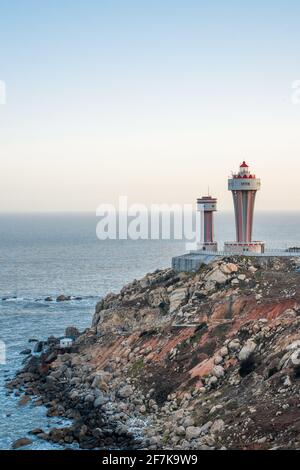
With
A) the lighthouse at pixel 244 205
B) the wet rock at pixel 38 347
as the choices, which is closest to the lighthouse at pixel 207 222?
the lighthouse at pixel 244 205

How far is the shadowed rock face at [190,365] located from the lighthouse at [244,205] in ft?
22.2

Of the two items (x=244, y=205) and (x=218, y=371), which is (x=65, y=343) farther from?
(x=244, y=205)

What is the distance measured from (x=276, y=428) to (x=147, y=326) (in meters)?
25.2

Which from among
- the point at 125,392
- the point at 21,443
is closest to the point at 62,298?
the point at 125,392

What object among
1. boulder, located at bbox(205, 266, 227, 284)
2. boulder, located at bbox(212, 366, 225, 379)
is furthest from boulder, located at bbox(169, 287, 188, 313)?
boulder, located at bbox(212, 366, 225, 379)

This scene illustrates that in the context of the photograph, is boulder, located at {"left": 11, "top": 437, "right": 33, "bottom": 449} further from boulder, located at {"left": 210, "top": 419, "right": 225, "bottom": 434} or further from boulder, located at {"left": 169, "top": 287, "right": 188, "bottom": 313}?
boulder, located at {"left": 169, "top": 287, "right": 188, "bottom": 313}

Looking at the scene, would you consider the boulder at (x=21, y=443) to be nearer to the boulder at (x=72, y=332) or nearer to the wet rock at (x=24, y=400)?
the wet rock at (x=24, y=400)

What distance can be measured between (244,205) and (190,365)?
26387 mm

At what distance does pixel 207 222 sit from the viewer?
266ft

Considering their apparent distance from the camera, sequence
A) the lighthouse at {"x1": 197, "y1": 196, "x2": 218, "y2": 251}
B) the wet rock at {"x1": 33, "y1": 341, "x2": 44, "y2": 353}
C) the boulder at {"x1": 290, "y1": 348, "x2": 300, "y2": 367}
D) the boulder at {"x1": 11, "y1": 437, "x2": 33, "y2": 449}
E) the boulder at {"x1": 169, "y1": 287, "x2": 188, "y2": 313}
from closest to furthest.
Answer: the boulder at {"x1": 290, "y1": 348, "x2": 300, "y2": 367} → the boulder at {"x1": 11, "y1": 437, "x2": 33, "y2": 449} → the boulder at {"x1": 169, "y1": 287, "x2": 188, "y2": 313} → the wet rock at {"x1": 33, "y1": 341, "x2": 44, "y2": 353} → the lighthouse at {"x1": 197, "y1": 196, "x2": 218, "y2": 251}

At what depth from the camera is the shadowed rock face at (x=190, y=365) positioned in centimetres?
4431

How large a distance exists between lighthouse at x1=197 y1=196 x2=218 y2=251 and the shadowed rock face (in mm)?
9327

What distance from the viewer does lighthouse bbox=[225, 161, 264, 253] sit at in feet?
247
